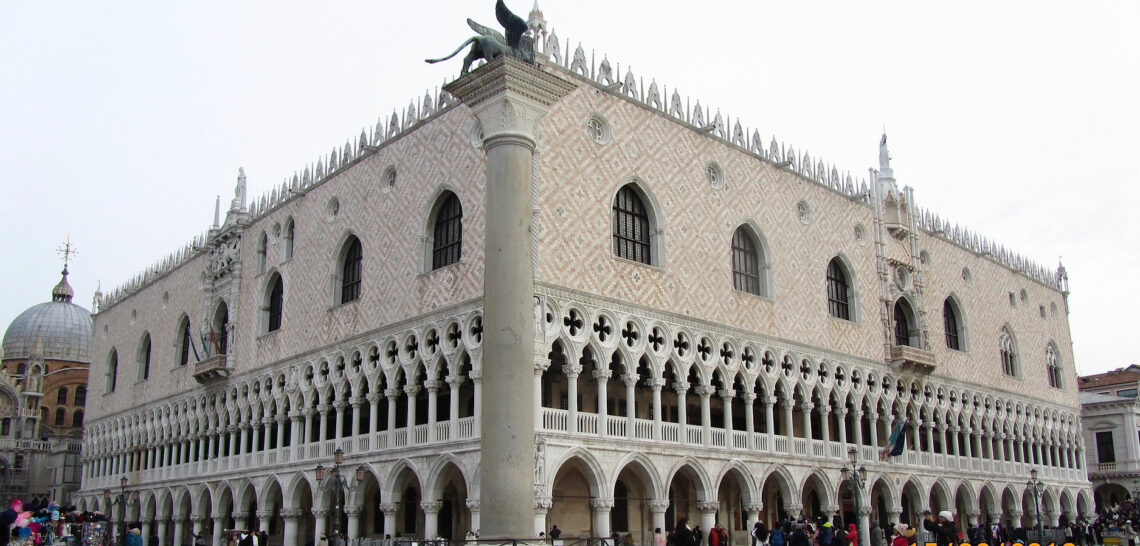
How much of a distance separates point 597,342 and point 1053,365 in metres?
25.2

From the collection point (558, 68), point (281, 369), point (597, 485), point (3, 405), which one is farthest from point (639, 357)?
point (3, 405)

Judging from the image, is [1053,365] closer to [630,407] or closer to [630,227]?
[630,227]

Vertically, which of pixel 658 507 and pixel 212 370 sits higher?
pixel 212 370

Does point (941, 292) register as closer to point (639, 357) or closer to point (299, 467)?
point (639, 357)

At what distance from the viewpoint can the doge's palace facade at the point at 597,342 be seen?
21516 millimetres

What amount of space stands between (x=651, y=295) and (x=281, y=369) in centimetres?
1093

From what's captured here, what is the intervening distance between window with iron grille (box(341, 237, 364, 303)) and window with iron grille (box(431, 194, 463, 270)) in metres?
3.24

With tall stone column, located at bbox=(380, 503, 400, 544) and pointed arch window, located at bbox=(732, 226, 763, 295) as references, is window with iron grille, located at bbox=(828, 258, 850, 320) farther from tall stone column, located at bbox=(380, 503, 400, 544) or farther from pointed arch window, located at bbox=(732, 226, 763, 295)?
tall stone column, located at bbox=(380, 503, 400, 544)

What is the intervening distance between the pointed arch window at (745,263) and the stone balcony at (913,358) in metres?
5.90

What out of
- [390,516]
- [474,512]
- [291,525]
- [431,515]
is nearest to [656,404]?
[474,512]

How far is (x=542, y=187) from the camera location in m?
21.2

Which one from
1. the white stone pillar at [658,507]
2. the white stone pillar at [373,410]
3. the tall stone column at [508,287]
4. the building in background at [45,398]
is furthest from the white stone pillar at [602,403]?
the building in background at [45,398]

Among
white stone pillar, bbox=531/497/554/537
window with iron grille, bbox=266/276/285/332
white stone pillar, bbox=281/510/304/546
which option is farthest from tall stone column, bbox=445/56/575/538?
window with iron grille, bbox=266/276/285/332

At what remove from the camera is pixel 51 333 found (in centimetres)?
5962
